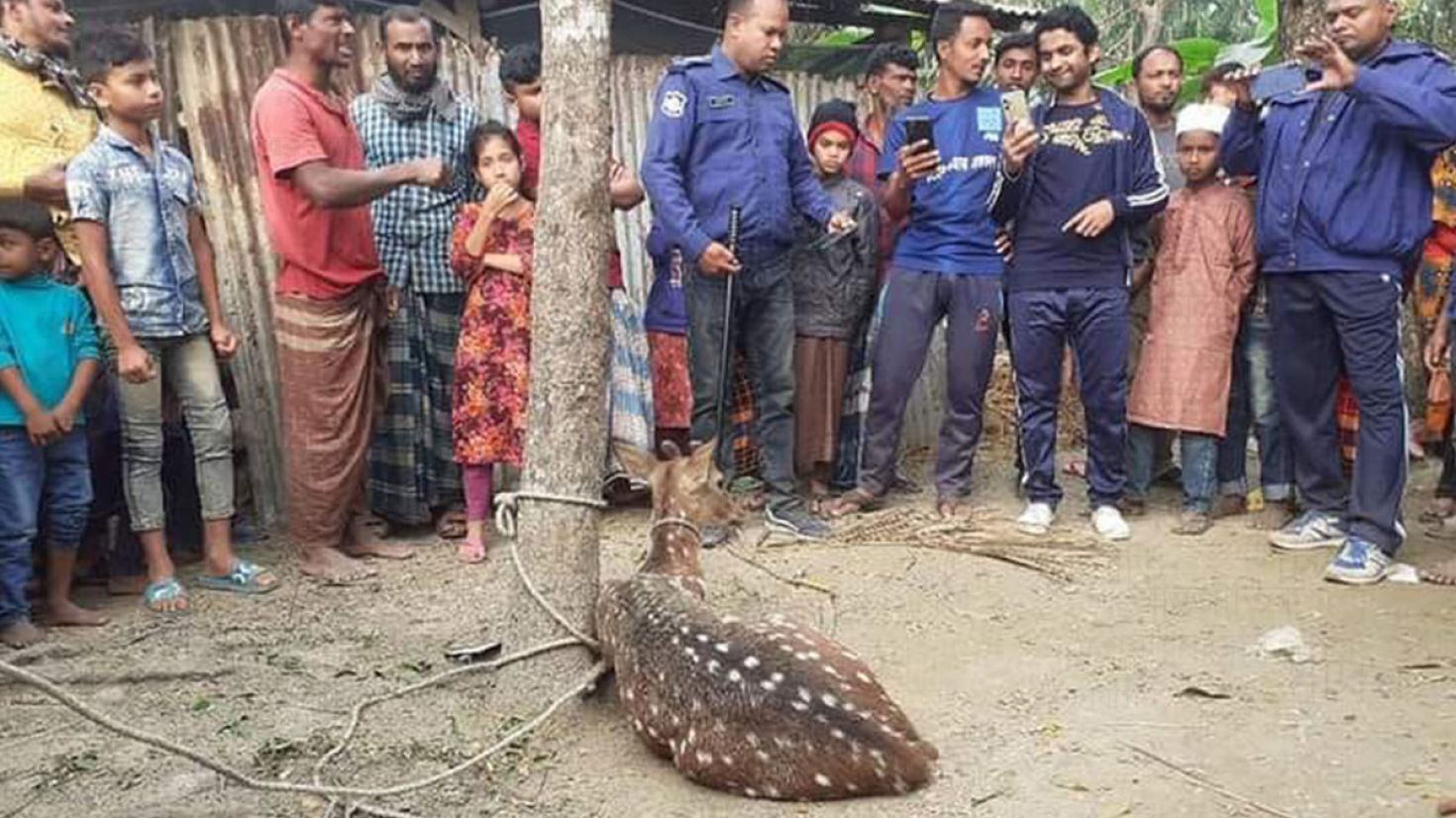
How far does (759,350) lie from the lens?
6.03 metres

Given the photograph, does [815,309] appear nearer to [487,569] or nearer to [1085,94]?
[1085,94]

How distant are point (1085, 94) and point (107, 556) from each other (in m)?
4.69

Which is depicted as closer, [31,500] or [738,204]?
[31,500]

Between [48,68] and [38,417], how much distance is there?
1.40m

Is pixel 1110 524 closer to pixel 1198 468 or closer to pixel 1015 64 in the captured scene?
pixel 1198 468

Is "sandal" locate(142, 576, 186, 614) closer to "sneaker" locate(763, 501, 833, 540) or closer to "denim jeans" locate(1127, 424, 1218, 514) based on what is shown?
"sneaker" locate(763, 501, 833, 540)

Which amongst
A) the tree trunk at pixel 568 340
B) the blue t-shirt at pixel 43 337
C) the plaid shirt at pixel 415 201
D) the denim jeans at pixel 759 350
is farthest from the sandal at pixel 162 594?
the denim jeans at pixel 759 350

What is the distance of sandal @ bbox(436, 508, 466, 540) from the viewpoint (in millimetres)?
6062

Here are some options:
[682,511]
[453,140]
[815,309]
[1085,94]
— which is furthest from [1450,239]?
[453,140]

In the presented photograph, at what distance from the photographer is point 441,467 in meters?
6.09

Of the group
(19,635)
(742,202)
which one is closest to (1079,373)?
(742,202)

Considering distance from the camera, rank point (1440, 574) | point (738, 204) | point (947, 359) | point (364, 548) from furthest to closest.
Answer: point (947, 359), point (364, 548), point (738, 204), point (1440, 574)

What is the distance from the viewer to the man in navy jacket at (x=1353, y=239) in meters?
4.98

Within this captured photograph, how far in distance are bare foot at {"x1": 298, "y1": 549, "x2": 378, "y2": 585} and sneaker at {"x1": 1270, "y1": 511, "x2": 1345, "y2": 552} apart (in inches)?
153
